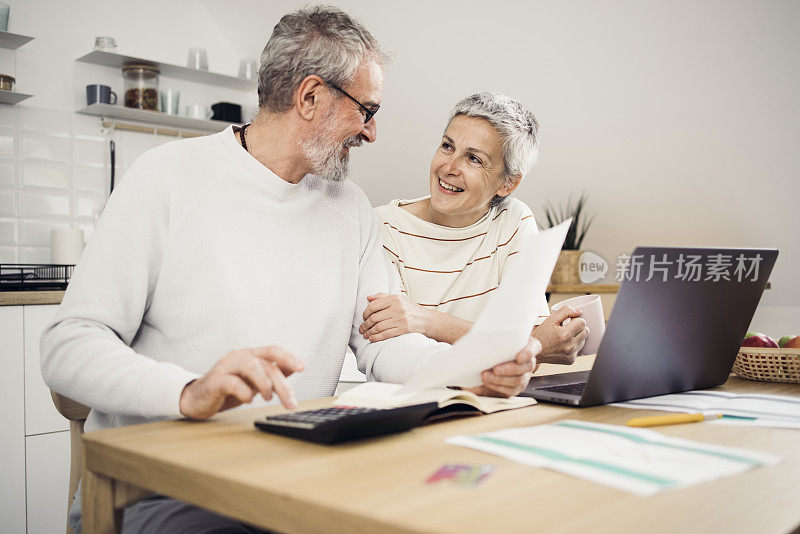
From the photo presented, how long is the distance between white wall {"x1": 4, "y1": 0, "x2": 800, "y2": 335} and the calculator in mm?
2331

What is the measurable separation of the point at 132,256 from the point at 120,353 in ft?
0.73

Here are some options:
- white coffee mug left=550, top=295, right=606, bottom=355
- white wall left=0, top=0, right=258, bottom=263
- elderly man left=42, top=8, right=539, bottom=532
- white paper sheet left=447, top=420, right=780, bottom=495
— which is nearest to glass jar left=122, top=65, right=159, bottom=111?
white wall left=0, top=0, right=258, bottom=263

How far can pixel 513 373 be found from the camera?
99cm

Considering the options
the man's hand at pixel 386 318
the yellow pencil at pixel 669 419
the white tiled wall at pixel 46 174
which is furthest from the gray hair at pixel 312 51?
the white tiled wall at pixel 46 174

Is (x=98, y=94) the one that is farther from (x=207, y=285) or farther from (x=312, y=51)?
(x=207, y=285)

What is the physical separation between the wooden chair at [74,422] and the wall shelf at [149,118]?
2337mm

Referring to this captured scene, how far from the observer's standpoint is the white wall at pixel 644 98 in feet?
8.54

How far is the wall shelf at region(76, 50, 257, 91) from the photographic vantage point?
3.32m

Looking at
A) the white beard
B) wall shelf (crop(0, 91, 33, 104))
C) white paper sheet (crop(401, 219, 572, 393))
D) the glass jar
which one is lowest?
white paper sheet (crop(401, 219, 572, 393))

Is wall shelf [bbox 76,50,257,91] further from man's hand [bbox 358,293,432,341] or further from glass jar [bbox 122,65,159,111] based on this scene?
man's hand [bbox 358,293,432,341]

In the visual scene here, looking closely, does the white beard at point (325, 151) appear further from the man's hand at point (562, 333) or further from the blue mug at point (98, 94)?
the blue mug at point (98, 94)

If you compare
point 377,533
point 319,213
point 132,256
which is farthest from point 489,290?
point 377,533

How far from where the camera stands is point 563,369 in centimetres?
149

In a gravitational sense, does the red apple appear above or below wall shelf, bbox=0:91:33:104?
below
